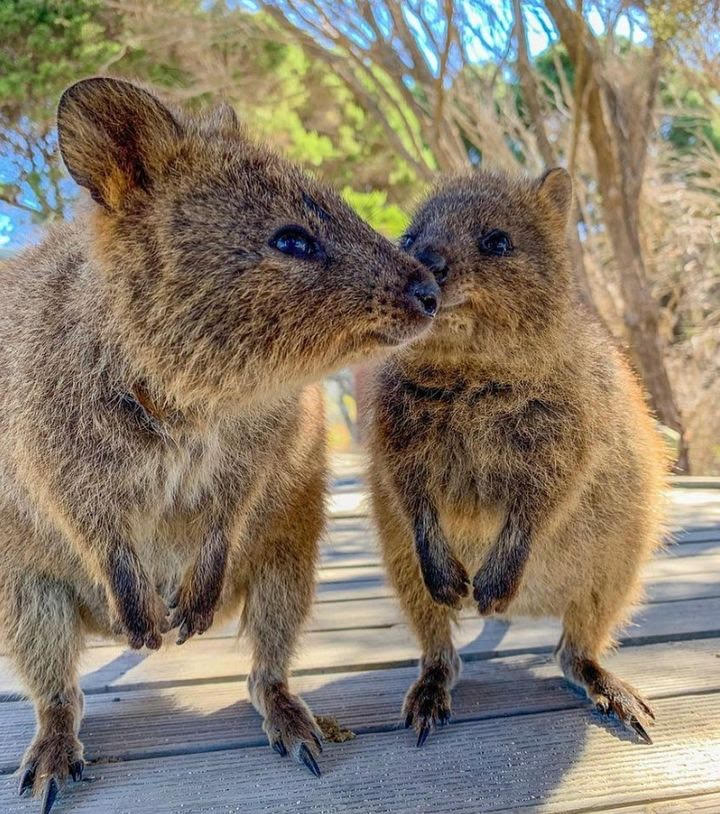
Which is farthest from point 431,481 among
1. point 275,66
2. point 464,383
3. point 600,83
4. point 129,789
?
point 275,66

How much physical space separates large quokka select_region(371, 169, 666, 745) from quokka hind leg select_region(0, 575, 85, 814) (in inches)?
32.1

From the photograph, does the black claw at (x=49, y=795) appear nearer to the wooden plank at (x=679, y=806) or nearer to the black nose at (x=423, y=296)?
the wooden plank at (x=679, y=806)

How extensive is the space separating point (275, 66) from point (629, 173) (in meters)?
4.30

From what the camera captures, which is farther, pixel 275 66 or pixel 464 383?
pixel 275 66

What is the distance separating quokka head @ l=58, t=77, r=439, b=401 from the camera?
A: 1662 millimetres

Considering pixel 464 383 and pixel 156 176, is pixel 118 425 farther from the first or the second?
pixel 464 383

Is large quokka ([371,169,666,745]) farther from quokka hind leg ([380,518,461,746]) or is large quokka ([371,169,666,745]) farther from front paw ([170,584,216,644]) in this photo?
front paw ([170,584,216,644])

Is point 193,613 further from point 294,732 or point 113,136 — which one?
point 113,136

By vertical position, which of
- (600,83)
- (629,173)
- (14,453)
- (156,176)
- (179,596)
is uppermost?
(600,83)

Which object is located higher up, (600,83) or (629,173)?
(600,83)

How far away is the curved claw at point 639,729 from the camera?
1.90 m

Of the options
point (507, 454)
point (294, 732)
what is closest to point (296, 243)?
point (507, 454)

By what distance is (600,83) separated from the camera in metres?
6.21

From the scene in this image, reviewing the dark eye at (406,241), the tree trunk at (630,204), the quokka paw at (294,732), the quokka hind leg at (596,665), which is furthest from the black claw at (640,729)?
the tree trunk at (630,204)
